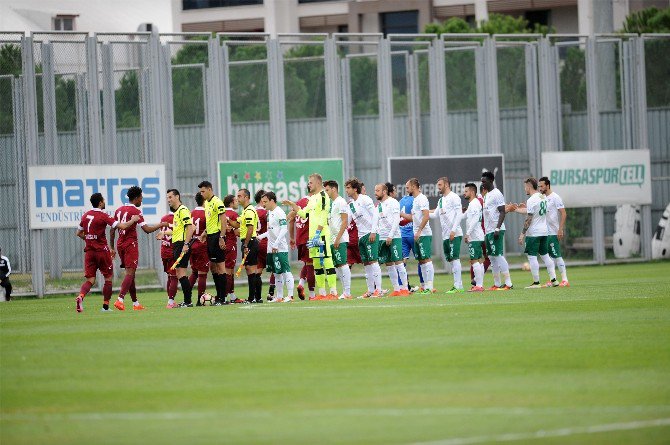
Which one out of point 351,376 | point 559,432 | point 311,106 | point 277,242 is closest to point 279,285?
point 277,242

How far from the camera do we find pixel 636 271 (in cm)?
3092

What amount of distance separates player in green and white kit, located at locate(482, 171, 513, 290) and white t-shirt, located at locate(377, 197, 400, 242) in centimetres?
187

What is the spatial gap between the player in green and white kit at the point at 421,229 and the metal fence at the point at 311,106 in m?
8.85

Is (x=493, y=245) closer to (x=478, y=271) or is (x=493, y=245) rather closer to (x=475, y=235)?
(x=475, y=235)

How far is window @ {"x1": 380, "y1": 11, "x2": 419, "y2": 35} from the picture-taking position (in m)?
70.4

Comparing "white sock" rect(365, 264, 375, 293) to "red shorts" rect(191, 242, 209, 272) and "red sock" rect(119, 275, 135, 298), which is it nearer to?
"red shorts" rect(191, 242, 209, 272)

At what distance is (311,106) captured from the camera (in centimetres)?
3297

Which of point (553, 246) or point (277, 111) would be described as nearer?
point (553, 246)

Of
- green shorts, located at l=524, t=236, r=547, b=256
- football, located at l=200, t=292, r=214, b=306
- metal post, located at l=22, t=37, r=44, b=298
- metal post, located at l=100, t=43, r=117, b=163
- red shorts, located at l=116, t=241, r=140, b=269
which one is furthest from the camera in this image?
metal post, located at l=100, t=43, r=117, b=163

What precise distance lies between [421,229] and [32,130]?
10.9 metres

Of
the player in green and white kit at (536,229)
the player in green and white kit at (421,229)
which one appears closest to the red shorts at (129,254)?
the player in green and white kit at (421,229)

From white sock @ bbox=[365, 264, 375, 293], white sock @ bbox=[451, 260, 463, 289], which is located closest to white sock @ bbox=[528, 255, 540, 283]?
white sock @ bbox=[451, 260, 463, 289]

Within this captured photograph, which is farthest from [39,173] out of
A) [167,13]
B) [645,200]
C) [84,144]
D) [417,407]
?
[167,13]

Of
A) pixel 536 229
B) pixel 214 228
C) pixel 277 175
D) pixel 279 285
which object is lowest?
pixel 279 285
